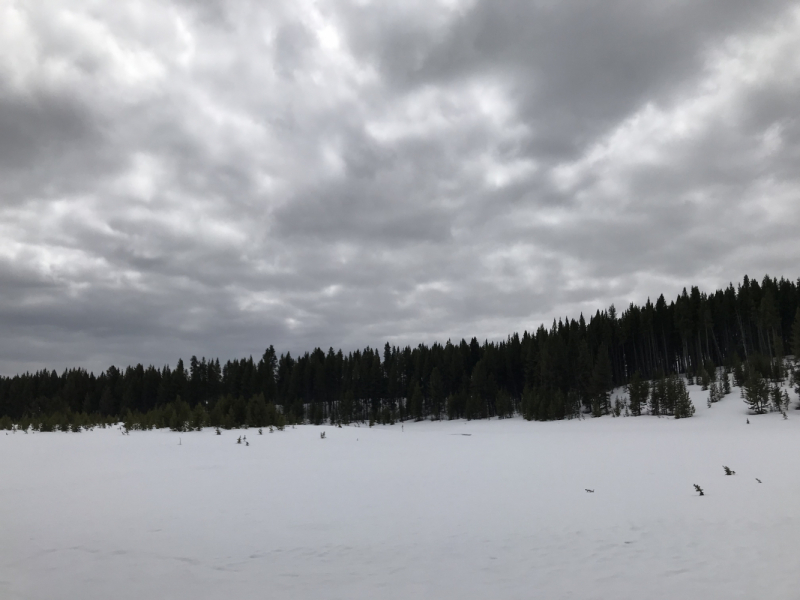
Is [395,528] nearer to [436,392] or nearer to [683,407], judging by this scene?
[683,407]

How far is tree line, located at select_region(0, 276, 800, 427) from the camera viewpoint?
68125 millimetres

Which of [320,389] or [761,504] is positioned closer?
[761,504]

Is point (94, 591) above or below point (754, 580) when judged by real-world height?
above

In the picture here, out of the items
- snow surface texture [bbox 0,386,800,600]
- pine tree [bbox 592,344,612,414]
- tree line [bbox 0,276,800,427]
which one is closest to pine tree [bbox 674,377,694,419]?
tree line [bbox 0,276,800,427]

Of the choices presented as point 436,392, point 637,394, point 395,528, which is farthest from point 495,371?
point 395,528

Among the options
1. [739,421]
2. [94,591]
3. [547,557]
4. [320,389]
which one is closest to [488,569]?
[547,557]

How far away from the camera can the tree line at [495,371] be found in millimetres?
68125

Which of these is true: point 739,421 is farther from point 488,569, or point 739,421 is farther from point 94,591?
point 94,591

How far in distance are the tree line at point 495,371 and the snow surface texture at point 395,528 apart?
100 ft

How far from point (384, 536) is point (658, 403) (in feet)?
161

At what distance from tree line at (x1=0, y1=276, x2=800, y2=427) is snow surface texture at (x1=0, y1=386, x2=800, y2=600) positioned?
100ft

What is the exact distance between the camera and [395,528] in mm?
10523

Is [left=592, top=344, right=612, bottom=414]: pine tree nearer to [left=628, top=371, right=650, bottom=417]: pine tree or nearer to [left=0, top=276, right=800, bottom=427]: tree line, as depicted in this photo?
[left=0, top=276, right=800, bottom=427]: tree line

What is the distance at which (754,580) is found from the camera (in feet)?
24.5
